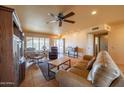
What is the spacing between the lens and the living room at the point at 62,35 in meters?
2.73

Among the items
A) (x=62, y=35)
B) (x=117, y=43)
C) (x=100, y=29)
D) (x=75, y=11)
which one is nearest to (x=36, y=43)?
(x=62, y=35)

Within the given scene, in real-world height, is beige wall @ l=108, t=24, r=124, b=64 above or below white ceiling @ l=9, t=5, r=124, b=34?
below

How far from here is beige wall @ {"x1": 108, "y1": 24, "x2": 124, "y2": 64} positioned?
3.68 meters

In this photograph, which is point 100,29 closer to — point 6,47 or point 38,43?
point 38,43

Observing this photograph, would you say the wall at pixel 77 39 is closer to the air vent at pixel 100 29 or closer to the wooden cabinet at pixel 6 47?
the air vent at pixel 100 29

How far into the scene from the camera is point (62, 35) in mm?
7383

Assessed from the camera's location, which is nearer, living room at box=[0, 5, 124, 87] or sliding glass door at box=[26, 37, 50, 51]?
living room at box=[0, 5, 124, 87]

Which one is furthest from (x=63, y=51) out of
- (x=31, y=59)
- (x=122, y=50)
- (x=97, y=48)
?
(x=122, y=50)

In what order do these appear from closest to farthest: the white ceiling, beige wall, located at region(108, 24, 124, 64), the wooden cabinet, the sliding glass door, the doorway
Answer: the wooden cabinet < the white ceiling < beige wall, located at region(108, 24, 124, 64) < the doorway < the sliding glass door

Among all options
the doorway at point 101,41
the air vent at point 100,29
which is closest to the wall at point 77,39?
the air vent at point 100,29

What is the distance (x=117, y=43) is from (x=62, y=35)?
4.23 metres

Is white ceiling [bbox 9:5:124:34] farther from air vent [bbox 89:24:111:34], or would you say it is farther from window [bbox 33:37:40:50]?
window [bbox 33:37:40:50]

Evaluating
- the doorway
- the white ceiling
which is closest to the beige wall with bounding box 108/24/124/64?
the doorway

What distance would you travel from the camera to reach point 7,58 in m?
1.63
